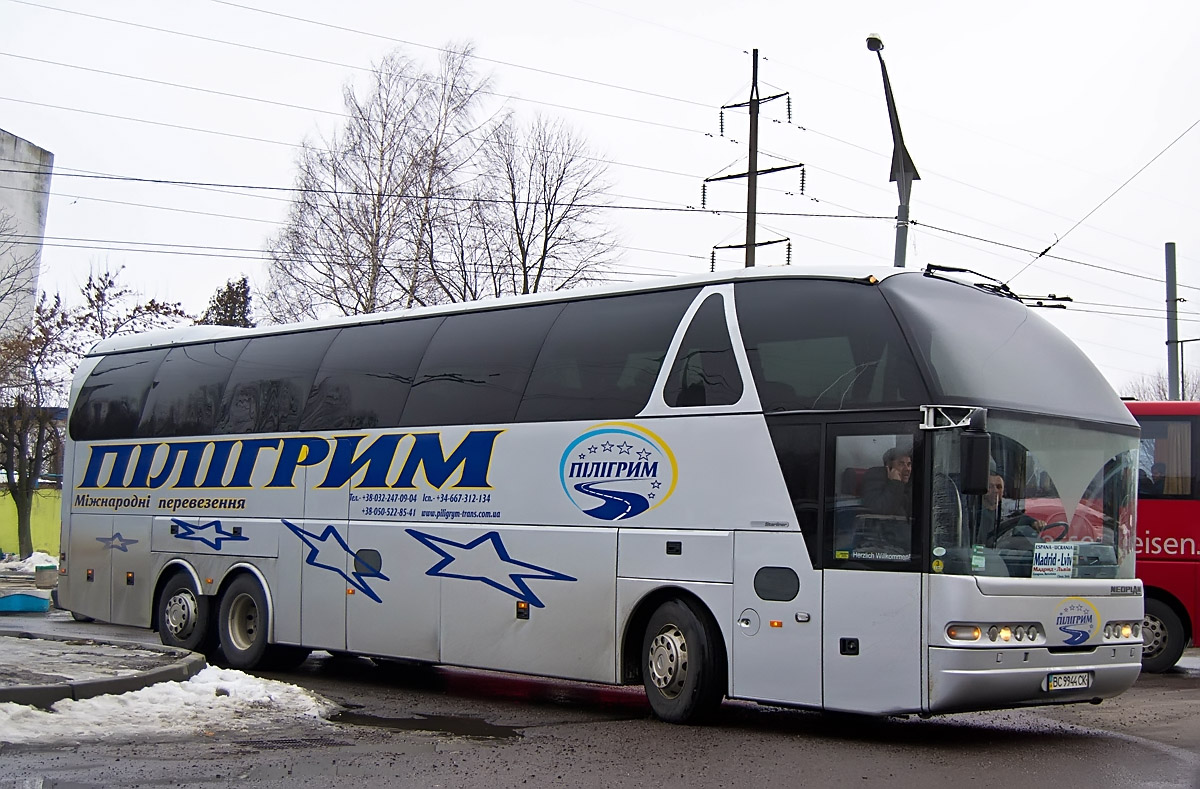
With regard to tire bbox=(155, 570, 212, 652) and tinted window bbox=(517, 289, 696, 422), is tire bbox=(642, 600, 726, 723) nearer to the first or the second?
tinted window bbox=(517, 289, 696, 422)

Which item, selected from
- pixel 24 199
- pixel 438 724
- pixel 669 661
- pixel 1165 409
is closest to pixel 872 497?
pixel 669 661

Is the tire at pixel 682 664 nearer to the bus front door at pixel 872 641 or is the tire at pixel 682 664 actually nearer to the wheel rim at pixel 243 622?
the bus front door at pixel 872 641

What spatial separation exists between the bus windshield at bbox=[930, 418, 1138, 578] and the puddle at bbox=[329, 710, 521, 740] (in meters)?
3.62

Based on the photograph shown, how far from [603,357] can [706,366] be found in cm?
122

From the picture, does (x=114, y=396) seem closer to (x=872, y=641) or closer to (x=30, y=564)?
(x=872, y=641)

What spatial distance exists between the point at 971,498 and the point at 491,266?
111ft

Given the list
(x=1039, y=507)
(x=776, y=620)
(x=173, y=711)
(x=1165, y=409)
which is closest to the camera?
(x=1039, y=507)

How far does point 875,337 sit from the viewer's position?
10562 millimetres

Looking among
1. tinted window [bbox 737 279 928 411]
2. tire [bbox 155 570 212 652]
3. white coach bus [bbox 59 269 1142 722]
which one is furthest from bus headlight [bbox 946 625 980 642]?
tire [bbox 155 570 212 652]

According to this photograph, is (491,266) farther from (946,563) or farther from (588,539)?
(946,563)

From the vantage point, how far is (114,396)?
59.9ft

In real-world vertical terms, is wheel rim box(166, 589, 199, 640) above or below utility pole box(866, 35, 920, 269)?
below

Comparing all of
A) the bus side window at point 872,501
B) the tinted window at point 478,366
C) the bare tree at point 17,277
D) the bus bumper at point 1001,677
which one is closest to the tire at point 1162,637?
the bus bumper at point 1001,677

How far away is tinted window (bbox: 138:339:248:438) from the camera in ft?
55.2
